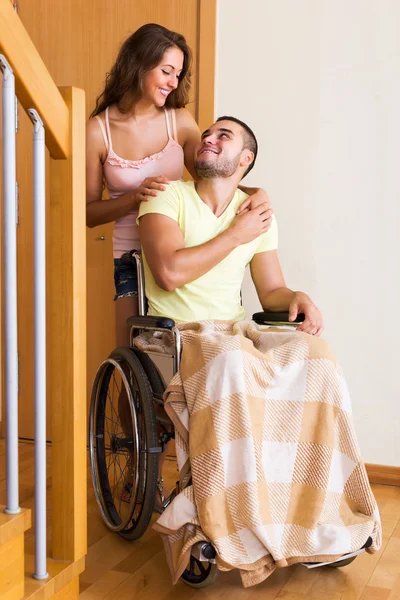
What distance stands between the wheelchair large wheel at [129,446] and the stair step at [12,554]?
49 cm

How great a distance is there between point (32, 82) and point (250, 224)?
935 millimetres

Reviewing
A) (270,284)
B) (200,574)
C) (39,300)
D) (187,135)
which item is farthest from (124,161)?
(200,574)

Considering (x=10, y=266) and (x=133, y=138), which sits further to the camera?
(x=133, y=138)

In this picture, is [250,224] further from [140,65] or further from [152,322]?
[140,65]

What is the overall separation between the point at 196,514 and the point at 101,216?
3.53 ft

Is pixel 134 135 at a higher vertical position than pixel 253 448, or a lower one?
higher

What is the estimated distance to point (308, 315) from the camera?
7.52ft

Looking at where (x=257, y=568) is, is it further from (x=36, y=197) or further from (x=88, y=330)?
(x=88, y=330)

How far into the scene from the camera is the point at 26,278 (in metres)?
3.40

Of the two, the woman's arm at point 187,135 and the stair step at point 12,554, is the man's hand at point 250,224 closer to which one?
the woman's arm at point 187,135

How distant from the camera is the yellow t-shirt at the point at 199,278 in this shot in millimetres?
2342

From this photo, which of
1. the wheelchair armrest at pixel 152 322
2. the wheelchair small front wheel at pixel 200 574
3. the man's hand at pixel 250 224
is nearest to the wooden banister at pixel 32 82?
the wheelchair armrest at pixel 152 322

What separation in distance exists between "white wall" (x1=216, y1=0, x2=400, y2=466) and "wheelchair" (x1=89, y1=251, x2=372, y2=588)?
66 cm

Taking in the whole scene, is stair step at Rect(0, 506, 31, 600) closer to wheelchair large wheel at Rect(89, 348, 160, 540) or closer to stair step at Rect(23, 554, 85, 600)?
stair step at Rect(23, 554, 85, 600)
